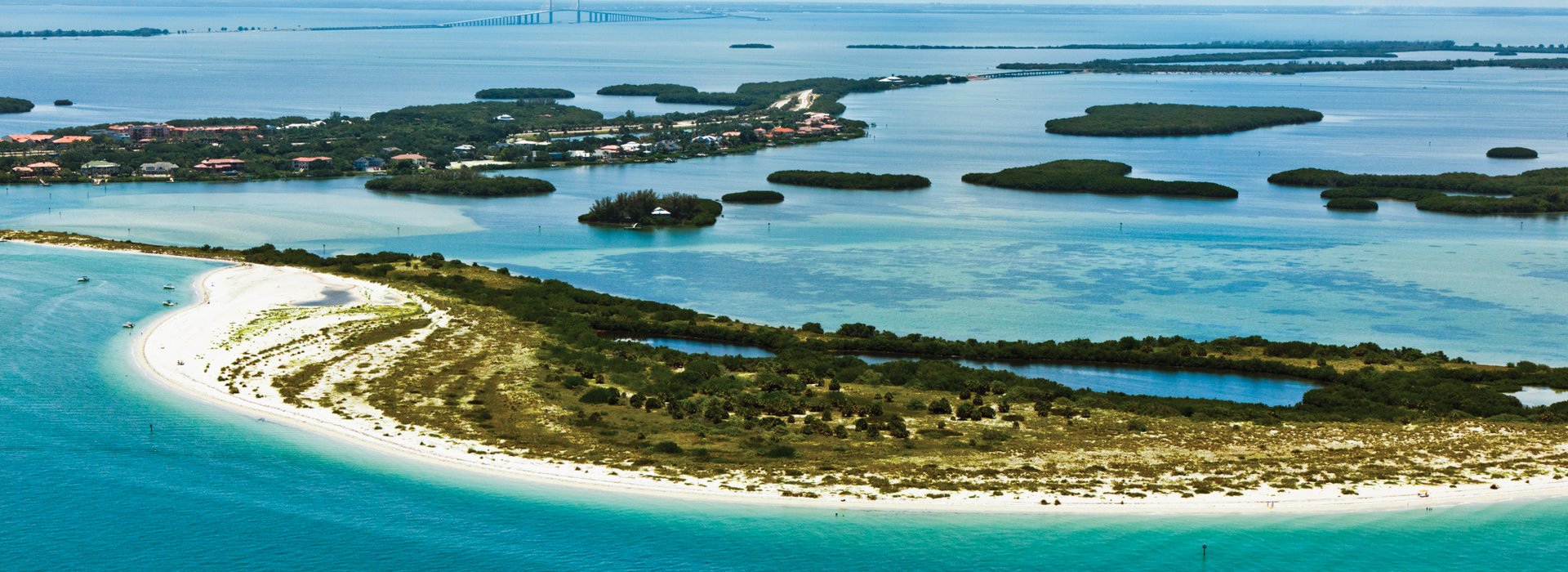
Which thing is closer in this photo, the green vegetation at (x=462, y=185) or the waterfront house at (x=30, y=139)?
the green vegetation at (x=462, y=185)

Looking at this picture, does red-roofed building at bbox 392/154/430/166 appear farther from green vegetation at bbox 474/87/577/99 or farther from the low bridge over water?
the low bridge over water

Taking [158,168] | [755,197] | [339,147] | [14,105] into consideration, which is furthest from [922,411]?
[14,105]

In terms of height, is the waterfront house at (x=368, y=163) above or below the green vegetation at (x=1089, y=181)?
above

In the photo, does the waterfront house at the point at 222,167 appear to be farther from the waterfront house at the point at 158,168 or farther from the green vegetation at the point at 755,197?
the green vegetation at the point at 755,197

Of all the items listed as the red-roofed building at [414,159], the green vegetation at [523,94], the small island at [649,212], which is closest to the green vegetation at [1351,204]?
the small island at [649,212]

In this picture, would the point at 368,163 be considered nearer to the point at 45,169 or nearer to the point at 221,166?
the point at 221,166

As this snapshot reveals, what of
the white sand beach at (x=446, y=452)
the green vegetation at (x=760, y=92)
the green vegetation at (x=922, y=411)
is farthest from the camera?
the green vegetation at (x=760, y=92)

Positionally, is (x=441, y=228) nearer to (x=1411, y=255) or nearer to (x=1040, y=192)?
(x=1040, y=192)

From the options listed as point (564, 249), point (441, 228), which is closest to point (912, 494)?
point (564, 249)
